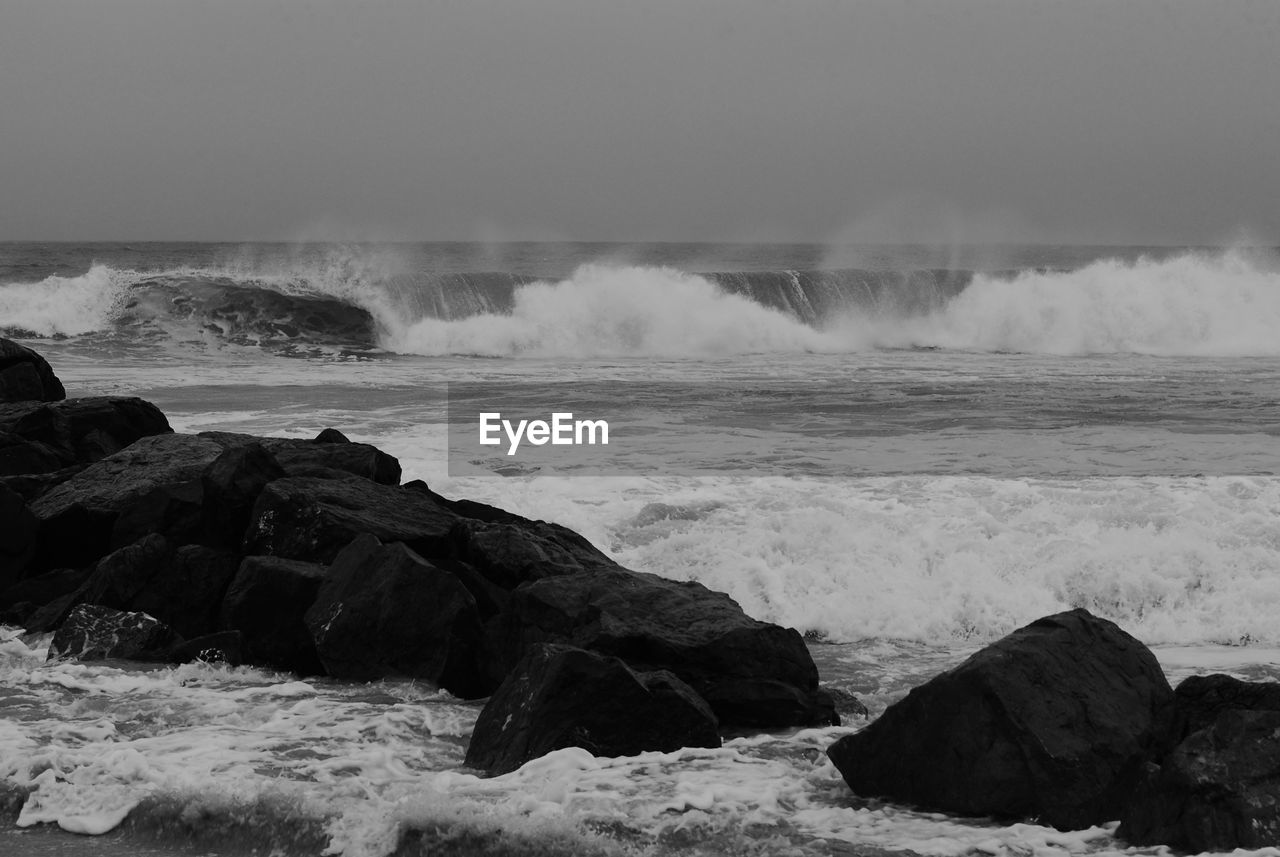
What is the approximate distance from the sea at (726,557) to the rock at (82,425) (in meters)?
2.21

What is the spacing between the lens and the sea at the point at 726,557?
14.6ft

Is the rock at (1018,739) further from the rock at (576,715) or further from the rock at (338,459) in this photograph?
the rock at (338,459)

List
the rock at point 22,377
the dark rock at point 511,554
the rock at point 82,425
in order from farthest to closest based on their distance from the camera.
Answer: the rock at point 22,377 → the rock at point 82,425 → the dark rock at point 511,554

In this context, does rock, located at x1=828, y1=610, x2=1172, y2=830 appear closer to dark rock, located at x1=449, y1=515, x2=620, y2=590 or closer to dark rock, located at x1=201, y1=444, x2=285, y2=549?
dark rock, located at x1=449, y1=515, x2=620, y2=590

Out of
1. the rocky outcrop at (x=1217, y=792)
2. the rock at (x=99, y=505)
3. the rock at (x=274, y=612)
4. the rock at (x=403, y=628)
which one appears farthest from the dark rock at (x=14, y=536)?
the rocky outcrop at (x=1217, y=792)

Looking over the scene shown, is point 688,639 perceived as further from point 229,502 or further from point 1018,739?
point 229,502

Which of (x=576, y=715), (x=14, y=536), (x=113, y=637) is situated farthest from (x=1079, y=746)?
(x=14, y=536)

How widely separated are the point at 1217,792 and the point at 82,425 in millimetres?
8446

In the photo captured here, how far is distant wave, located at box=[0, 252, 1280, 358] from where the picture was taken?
28.8 m

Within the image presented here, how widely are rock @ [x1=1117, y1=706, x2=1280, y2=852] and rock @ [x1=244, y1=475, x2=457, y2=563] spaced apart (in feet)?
13.9

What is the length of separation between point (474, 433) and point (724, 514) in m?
5.22

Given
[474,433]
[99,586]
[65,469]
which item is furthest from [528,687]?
[474,433]

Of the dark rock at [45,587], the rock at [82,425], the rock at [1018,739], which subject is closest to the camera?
the rock at [1018,739]

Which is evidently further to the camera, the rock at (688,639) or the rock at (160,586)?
the rock at (160,586)
